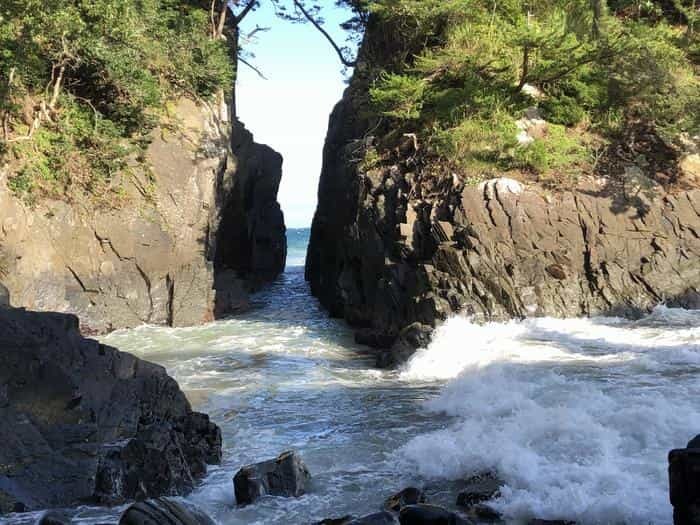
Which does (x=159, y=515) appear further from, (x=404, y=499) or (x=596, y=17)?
(x=596, y=17)

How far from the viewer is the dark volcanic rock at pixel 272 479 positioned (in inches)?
242

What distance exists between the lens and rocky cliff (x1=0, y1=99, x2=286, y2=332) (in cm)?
1483

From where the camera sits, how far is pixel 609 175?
15328 millimetres

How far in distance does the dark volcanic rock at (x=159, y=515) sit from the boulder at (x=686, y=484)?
292 centimetres

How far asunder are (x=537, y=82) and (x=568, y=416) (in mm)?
11617

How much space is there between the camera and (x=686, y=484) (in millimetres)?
3883

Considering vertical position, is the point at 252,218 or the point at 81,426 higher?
the point at 252,218

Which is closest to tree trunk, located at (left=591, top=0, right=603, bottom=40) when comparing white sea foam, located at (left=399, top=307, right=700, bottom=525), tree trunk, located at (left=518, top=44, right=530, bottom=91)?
tree trunk, located at (left=518, top=44, right=530, bottom=91)

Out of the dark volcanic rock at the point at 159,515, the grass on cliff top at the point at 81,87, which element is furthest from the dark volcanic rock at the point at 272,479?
the grass on cliff top at the point at 81,87

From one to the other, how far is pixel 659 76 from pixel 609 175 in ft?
8.49

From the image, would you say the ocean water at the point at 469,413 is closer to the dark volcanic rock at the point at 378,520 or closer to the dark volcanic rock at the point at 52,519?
the dark volcanic rock at the point at 52,519

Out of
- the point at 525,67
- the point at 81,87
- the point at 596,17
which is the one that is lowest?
the point at 81,87

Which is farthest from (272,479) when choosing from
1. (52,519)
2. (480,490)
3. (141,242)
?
(141,242)

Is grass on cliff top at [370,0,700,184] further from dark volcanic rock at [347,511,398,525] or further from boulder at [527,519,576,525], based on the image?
dark volcanic rock at [347,511,398,525]
